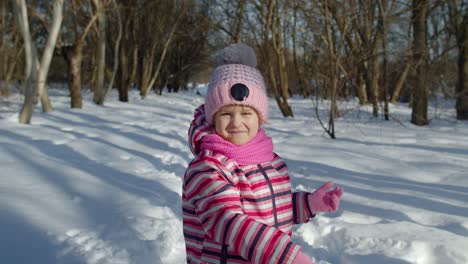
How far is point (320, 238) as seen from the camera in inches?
110

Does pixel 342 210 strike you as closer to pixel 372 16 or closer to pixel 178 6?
pixel 372 16

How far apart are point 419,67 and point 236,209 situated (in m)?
8.69

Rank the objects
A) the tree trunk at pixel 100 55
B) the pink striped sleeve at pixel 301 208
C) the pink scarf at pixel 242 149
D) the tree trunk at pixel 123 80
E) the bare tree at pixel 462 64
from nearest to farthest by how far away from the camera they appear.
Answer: the pink scarf at pixel 242 149 → the pink striped sleeve at pixel 301 208 → the bare tree at pixel 462 64 → the tree trunk at pixel 100 55 → the tree trunk at pixel 123 80

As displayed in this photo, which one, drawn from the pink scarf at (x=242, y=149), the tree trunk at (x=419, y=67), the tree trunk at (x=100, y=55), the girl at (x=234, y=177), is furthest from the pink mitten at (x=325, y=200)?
the tree trunk at (x=100, y=55)

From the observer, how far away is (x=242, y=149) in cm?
A: 136

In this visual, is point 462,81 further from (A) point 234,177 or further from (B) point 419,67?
(A) point 234,177

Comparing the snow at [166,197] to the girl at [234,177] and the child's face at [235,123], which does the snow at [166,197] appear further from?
the child's face at [235,123]

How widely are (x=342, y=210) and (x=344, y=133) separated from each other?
15.5 feet

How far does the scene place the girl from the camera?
3.94ft

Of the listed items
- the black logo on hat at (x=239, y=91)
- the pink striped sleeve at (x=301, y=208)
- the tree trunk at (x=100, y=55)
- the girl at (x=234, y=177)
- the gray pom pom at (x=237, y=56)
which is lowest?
the pink striped sleeve at (x=301, y=208)

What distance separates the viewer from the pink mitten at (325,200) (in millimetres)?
1530

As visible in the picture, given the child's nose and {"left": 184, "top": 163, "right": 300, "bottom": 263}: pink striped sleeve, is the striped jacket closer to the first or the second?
{"left": 184, "top": 163, "right": 300, "bottom": 263}: pink striped sleeve

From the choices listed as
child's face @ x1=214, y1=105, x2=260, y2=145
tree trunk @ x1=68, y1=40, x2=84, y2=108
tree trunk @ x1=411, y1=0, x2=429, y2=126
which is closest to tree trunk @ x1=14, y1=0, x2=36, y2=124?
tree trunk @ x1=68, y1=40, x2=84, y2=108

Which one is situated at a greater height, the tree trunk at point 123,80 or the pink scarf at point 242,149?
the tree trunk at point 123,80
